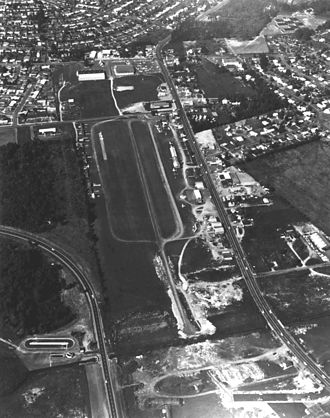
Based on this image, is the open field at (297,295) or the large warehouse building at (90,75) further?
the large warehouse building at (90,75)

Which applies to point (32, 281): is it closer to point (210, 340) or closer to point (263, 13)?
point (210, 340)

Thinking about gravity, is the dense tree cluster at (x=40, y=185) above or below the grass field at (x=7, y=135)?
below

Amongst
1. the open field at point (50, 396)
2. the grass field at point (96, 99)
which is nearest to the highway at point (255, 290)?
the grass field at point (96, 99)

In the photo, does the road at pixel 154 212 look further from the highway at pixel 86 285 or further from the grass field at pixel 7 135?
the grass field at pixel 7 135

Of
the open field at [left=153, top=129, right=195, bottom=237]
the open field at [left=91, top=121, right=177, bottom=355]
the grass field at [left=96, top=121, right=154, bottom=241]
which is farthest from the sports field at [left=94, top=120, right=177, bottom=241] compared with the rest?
the open field at [left=153, top=129, right=195, bottom=237]

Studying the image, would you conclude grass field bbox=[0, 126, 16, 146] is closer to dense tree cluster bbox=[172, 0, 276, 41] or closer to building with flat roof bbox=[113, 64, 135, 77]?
building with flat roof bbox=[113, 64, 135, 77]

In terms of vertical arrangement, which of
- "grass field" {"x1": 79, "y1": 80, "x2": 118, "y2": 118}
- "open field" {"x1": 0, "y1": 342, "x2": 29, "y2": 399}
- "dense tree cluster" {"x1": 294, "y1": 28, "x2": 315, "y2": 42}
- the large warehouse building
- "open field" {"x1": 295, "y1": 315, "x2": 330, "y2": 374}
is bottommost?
"open field" {"x1": 295, "y1": 315, "x2": 330, "y2": 374}
